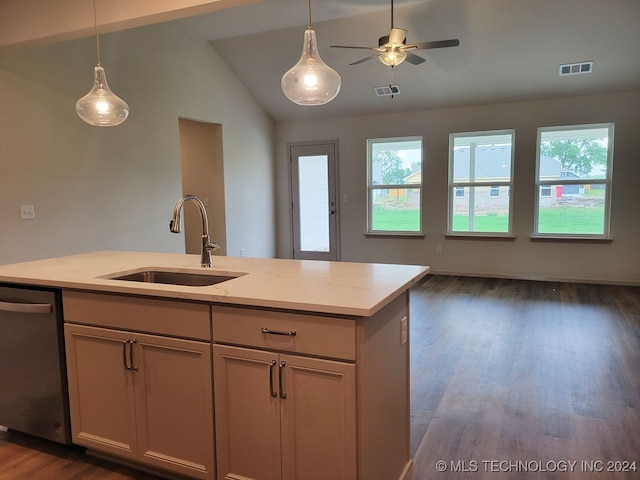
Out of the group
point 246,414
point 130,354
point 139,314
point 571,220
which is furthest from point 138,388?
point 571,220

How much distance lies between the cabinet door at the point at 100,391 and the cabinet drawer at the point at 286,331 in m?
0.54

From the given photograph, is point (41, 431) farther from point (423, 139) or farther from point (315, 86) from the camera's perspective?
point (423, 139)

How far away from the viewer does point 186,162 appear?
6566 mm

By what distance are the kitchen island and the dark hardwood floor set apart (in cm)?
28

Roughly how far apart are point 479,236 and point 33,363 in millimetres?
5695

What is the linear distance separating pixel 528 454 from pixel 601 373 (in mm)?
1294

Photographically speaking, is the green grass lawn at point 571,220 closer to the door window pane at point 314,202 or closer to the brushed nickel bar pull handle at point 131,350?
the door window pane at point 314,202

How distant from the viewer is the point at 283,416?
165 centimetres

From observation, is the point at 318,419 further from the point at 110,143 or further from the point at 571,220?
the point at 571,220

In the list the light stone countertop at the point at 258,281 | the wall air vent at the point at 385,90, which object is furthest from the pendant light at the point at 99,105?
the wall air vent at the point at 385,90

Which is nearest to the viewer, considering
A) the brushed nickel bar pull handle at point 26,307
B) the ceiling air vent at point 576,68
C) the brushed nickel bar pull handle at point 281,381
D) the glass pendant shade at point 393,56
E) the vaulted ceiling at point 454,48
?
the brushed nickel bar pull handle at point 281,381

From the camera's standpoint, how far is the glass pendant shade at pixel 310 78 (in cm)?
215

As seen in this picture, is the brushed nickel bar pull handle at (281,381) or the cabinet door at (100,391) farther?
the cabinet door at (100,391)

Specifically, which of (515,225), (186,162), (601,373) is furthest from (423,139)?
(601,373)
